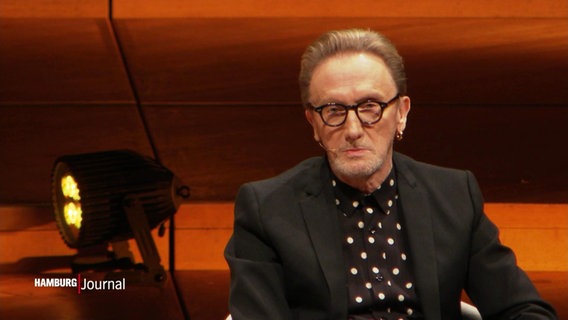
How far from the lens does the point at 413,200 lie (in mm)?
1807

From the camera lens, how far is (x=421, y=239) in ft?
5.78

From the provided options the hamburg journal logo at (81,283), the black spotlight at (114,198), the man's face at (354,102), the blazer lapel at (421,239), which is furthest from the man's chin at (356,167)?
the hamburg journal logo at (81,283)

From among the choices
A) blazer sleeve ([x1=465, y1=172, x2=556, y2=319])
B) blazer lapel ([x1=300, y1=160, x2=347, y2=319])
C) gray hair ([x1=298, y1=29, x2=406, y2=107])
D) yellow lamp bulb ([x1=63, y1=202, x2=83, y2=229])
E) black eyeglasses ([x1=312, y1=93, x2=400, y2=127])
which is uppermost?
yellow lamp bulb ([x1=63, y1=202, x2=83, y2=229])

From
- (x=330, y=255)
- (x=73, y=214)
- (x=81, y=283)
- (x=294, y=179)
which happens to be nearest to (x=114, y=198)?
(x=73, y=214)

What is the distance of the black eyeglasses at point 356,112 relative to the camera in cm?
171

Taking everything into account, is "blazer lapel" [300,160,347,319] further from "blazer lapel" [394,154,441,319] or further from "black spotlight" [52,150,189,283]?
"black spotlight" [52,150,189,283]

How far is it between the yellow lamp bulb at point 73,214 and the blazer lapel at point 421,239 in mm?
1608

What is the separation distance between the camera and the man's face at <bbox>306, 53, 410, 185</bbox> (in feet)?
5.61

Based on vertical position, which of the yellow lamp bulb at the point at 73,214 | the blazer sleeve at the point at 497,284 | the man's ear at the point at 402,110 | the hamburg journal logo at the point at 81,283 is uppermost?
the yellow lamp bulb at the point at 73,214

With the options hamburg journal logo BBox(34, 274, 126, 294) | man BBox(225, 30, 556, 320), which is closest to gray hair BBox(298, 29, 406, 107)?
man BBox(225, 30, 556, 320)

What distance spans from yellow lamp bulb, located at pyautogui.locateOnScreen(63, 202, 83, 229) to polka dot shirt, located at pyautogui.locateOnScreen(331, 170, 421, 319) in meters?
1.58

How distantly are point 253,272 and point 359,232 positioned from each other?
22 cm

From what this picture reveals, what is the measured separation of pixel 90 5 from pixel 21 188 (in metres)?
0.78

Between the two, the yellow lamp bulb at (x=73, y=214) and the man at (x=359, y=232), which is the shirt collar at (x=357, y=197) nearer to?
the man at (x=359, y=232)
